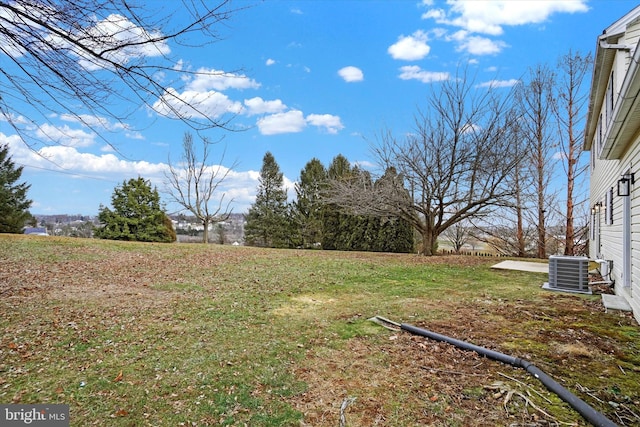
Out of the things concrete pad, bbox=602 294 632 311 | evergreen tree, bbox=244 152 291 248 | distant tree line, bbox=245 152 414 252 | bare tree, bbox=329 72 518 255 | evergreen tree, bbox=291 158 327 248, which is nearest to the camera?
concrete pad, bbox=602 294 632 311

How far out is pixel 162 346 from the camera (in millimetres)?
3410

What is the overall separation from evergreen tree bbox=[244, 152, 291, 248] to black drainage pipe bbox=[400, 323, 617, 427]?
20.4 metres

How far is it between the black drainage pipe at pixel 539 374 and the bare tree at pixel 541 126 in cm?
1323

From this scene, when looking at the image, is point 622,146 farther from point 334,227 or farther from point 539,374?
point 334,227

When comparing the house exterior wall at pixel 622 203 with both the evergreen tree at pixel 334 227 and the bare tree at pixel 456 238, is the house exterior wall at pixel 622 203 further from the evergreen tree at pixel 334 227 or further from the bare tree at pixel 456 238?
the evergreen tree at pixel 334 227

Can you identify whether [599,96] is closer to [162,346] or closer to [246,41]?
[246,41]

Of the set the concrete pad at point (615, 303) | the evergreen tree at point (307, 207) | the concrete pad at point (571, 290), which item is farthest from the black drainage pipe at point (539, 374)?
the evergreen tree at point (307, 207)

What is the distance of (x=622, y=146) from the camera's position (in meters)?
5.12

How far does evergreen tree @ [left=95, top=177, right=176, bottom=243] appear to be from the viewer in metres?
17.5

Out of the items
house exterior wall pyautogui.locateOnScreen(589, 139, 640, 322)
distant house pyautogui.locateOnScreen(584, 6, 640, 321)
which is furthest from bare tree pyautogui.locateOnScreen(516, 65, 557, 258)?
distant house pyautogui.locateOnScreen(584, 6, 640, 321)

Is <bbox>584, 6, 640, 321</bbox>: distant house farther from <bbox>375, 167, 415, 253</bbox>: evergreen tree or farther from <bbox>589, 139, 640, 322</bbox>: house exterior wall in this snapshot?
<bbox>375, 167, 415, 253</bbox>: evergreen tree

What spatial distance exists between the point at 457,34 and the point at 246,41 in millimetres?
9261

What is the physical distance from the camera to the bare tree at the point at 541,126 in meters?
14.2

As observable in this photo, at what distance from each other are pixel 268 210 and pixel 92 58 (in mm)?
21815
